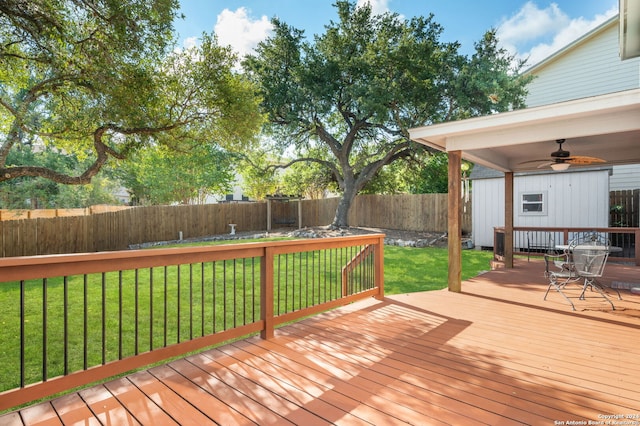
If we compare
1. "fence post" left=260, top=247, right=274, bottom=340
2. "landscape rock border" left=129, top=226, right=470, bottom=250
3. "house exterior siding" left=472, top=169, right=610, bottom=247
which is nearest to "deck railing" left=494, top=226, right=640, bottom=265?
"house exterior siding" left=472, top=169, right=610, bottom=247

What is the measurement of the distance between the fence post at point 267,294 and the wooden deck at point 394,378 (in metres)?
0.13

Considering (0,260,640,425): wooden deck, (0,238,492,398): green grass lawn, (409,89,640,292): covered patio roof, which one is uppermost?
(409,89,640,292): covered patio roof

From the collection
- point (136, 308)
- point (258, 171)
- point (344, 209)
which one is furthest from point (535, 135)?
point (258, 171)

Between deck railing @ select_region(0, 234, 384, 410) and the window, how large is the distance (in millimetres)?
7940

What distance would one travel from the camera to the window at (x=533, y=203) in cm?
1071

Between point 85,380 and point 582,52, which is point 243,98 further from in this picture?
point 582,52

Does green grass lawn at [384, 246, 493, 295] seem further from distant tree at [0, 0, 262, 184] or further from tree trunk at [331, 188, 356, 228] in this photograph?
distant tree at [0, 0, 262, 184]

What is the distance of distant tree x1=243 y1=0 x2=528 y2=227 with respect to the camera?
12602 mm

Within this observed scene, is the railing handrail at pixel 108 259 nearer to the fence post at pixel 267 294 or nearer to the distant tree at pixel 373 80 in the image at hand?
the fence post at pixel 267 294

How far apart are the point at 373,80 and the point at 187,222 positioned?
9.43m

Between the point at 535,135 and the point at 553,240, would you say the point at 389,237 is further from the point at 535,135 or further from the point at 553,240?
the point at 535,135

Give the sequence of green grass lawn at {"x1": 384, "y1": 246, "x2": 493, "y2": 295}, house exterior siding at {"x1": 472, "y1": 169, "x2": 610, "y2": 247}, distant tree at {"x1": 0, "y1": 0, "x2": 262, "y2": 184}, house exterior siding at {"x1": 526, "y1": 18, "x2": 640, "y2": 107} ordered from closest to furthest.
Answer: distant tree at {"x1": 0, "y1": 0, "x2": 262, "y2": 184}
green grass lawn at {"x1": 384, "y1": 246, "x2": 493, "y2": 295}
house exterior siding at {"x1": 472, "y1": 169, "x2": 610, "y2": 247}
house exterior siding at {"x1": 526, "y1": 18, "x2": 640, "y2": 107}

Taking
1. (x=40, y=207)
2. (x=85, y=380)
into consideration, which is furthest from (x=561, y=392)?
(x=40, y=207)

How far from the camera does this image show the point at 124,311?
507cm
